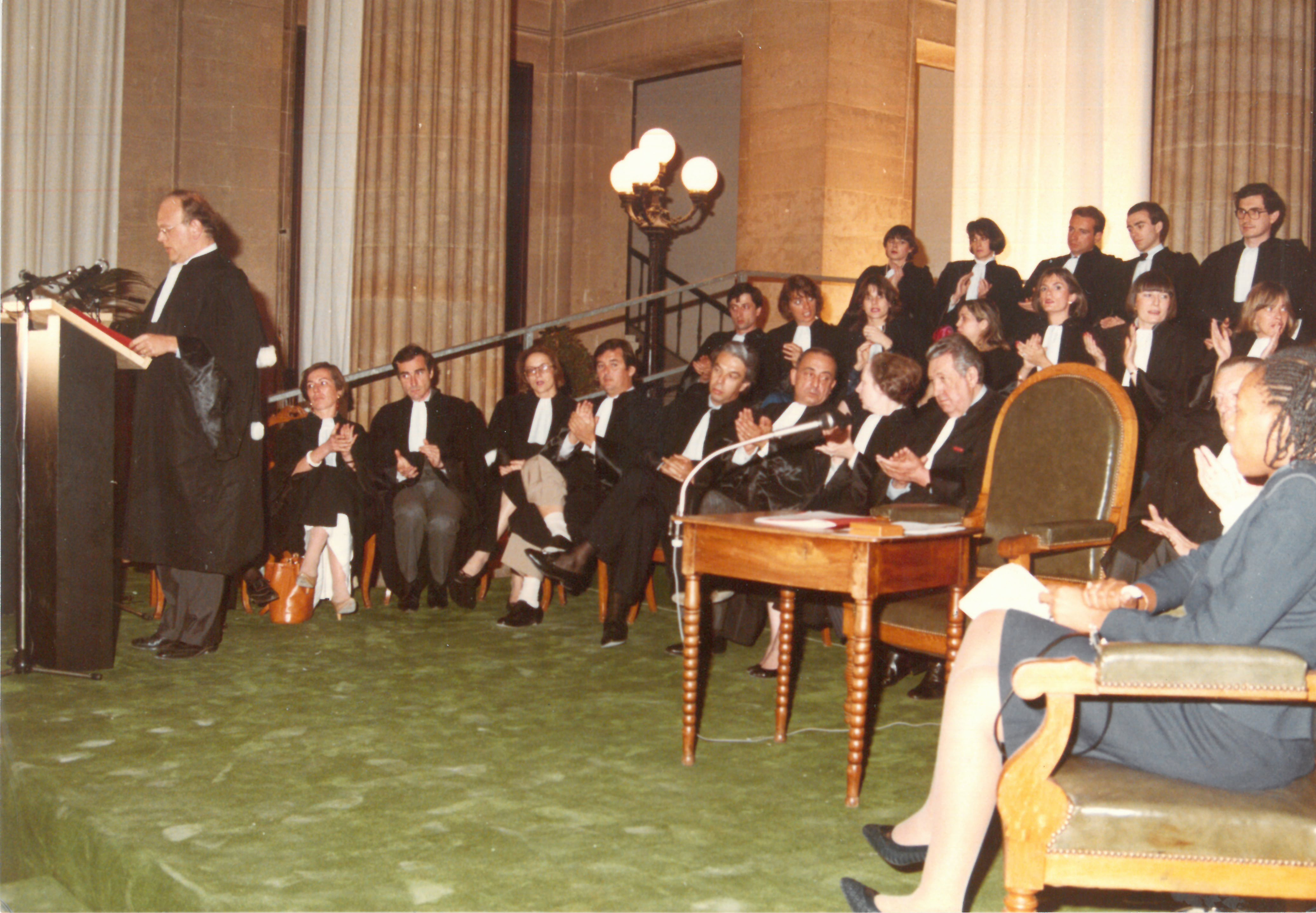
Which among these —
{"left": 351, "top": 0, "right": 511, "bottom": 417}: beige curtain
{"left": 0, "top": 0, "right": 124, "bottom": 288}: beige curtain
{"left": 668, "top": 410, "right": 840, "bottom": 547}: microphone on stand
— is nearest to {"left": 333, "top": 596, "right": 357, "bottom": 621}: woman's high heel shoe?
{"left": 351, "top": 0, "right": 511, "bottom": 417}: beige curtain

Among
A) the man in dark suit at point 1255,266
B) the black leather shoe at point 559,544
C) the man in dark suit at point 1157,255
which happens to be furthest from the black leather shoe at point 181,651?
the man in dark suit at point 1255,266

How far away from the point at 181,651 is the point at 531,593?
1542 millimetres

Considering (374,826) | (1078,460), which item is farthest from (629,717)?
(1078,460)

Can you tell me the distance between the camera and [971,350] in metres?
4.04

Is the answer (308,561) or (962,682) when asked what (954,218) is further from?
(962,682)

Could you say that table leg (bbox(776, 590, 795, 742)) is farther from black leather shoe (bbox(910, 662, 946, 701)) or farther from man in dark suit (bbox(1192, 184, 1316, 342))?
man in dark suit (bbox(1192, 184, 1316, 342))

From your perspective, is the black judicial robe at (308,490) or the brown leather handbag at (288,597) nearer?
the brown leather handbag at (288,597)

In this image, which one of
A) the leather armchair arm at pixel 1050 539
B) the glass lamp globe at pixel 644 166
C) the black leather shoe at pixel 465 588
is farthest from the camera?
the glass lamp globe at pixel 644 166

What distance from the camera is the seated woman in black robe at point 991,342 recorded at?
5020 mm

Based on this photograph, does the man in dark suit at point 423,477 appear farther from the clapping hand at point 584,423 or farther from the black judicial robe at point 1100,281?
the black judicial robe at point 1100,281

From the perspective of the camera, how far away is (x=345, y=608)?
5.45m

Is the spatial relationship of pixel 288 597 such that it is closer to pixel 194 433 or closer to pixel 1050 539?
pixel 194 433

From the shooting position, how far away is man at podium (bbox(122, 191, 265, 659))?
4.45 m

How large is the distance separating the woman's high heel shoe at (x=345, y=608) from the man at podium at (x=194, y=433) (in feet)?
2.93
